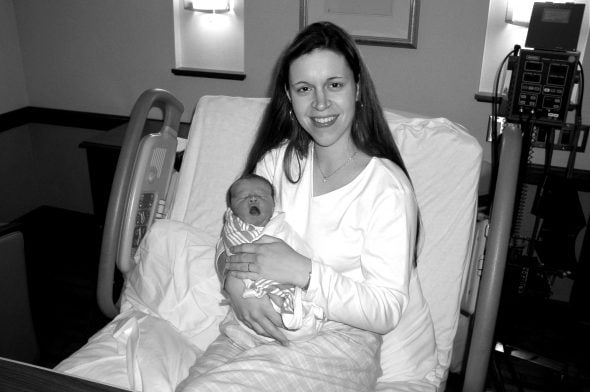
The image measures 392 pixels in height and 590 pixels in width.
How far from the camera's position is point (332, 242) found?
1630mm

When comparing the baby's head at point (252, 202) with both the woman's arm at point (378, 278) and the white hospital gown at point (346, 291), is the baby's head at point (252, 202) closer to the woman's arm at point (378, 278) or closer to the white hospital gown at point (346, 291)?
the white hospital gown at point (346, 291)

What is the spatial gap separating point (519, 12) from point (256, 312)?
2.05 metres

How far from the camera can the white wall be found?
141 inches

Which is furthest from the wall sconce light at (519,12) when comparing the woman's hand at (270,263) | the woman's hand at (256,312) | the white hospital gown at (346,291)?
the woman's hand at (256,312)

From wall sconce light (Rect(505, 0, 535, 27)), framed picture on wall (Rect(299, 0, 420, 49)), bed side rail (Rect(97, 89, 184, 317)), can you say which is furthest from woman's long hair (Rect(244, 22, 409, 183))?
wall sconce light (Rect(505, 0, 535, 27))

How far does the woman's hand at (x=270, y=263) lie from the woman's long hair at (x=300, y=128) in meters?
0.30

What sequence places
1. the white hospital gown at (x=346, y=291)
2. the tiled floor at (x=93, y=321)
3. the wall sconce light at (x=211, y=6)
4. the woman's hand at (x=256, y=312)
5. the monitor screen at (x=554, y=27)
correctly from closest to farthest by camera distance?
the white hospital gown at (x=346, y=291) < the woman's hand at (x=256, y=312) < the monitor screen at (x=554, y=27) < the tiled floor at (x=93, y=321) < the wall sconce light at (x=211, y=6)

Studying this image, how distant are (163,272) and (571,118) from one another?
214 cm

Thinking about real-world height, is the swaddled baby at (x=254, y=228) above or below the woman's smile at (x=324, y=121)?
below

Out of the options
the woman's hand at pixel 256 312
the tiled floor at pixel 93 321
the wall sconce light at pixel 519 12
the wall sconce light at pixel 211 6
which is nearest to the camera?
the woman's hand at pixel 256 312

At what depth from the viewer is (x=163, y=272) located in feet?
6.26

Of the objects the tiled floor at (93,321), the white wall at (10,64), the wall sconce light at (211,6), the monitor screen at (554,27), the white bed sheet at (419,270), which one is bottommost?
the tiled floor at (93,321)

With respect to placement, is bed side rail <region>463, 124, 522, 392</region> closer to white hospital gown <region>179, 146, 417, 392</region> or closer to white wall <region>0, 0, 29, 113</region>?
white hospital gown <region>179, 146, 417, 392</region>

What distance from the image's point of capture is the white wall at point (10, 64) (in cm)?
359
